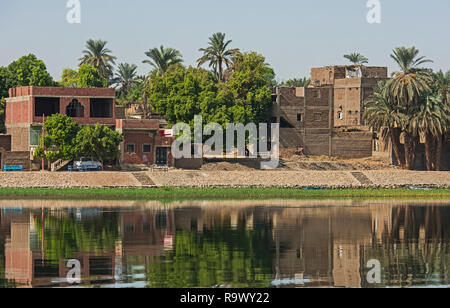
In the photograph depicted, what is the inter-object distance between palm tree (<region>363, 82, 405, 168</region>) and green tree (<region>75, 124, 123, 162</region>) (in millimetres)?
26690

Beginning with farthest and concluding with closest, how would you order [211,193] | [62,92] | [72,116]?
[72,116] → [62,92] → [211,193]

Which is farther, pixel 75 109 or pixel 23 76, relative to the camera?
pixel 23 76

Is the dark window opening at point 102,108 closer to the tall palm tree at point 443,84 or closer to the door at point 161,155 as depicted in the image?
the door at point 161,155

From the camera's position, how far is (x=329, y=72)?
4190 inches

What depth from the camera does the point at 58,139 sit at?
84938 mm

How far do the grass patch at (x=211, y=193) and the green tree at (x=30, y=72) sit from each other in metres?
25.8

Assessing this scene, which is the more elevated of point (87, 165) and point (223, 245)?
point (87, 165)

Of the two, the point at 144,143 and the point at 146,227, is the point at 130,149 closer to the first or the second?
the point at 144,143

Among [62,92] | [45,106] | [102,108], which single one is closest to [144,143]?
[102,108]

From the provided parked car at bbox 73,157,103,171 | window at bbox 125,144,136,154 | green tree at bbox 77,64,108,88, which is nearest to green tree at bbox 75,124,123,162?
parked car at bbox 73,157,103,171

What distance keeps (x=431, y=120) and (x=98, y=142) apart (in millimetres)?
33237

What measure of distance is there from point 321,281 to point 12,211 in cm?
3299

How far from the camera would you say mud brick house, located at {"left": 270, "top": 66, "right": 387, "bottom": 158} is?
101m

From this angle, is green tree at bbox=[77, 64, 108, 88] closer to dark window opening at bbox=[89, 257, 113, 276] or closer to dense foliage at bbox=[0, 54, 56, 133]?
dense foliage at bbox=[0, 54, 56, 133]
